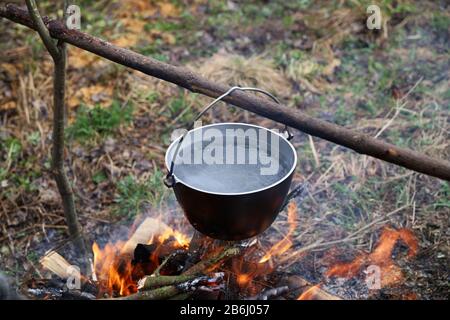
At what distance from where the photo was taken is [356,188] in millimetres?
4082

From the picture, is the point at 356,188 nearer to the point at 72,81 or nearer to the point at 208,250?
the point at 208,250

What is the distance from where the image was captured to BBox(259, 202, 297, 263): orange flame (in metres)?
3.17

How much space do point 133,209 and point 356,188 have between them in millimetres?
1781

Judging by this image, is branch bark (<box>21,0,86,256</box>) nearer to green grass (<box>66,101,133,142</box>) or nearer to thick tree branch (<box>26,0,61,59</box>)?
thick tree branch (<box>26,0,61,59</box>)

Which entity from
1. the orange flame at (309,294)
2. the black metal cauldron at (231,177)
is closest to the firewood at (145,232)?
the black metal cauldron at (231,177)

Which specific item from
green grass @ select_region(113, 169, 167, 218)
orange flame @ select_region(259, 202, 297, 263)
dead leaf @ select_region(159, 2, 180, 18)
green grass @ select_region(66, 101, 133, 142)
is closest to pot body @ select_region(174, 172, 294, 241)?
orange flame @ select_region(259, 202, 297, 263)

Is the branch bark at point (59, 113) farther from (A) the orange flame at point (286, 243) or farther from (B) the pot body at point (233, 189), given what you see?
(A) the orange flame at point (286, 243)

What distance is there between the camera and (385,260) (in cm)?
341

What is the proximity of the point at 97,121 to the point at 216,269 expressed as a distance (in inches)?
100

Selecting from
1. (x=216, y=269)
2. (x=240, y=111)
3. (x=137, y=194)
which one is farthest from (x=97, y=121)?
(x=216, y=269)

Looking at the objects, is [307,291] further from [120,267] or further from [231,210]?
[120,267]

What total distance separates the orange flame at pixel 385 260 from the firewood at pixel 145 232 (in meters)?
1.13

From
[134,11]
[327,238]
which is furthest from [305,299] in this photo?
[134,11]

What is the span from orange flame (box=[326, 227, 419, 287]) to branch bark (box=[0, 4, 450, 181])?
1171mm
